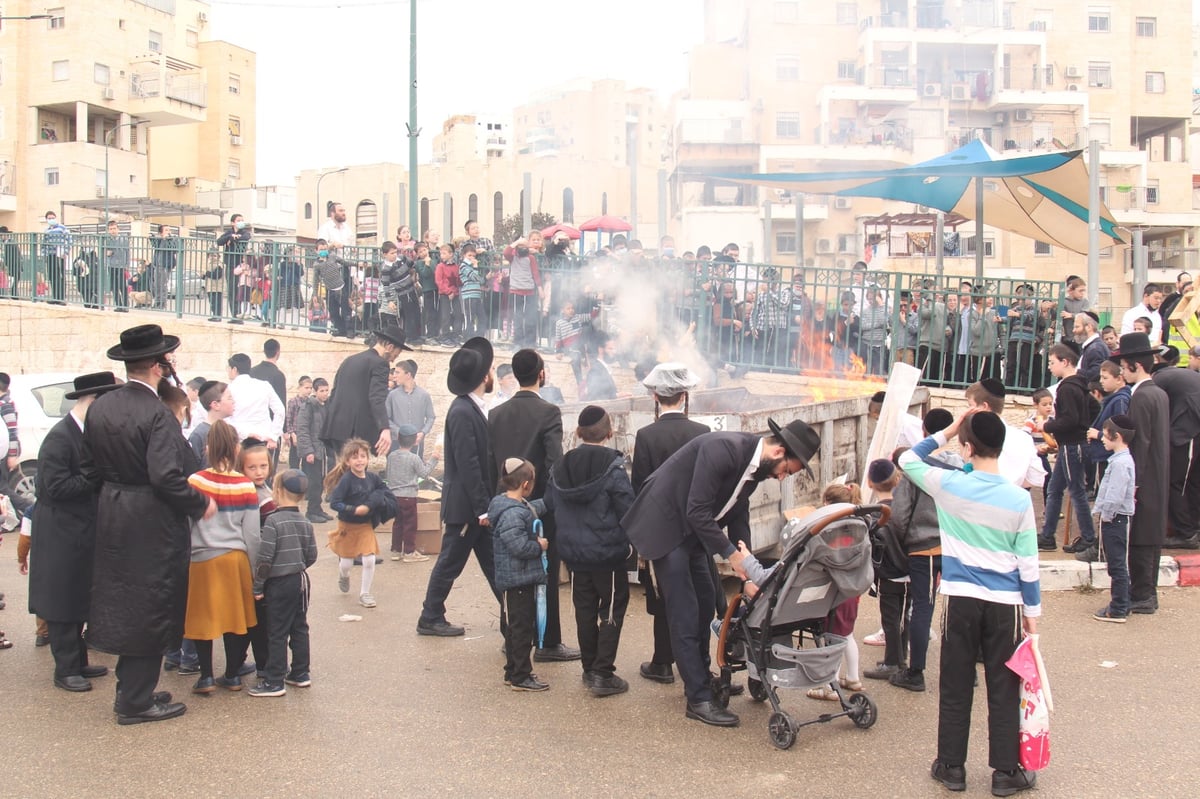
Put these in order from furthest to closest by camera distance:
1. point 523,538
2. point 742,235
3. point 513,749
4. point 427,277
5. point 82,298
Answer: point 742,235
point 82,298
point 427,277
point 523,538
point 513,749

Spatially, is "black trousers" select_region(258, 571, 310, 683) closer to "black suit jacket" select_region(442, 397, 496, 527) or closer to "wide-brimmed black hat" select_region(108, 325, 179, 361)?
"black suit jacket" select_region(442, 397, 496, 527)

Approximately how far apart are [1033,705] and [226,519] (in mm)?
3915

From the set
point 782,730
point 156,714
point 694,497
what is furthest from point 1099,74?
point 156,714

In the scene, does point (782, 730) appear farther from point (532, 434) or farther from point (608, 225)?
point (608, 225)

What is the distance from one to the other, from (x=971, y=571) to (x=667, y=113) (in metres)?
Result: 39.6

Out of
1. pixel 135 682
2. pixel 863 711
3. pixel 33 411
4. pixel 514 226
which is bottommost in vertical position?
pixel 863 711

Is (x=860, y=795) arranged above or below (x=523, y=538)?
below

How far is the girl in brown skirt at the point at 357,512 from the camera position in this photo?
7605 mm

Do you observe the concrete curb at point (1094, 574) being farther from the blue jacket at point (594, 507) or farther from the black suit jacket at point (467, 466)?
the black suit jacket at point (467, 466)

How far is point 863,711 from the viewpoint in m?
5.06

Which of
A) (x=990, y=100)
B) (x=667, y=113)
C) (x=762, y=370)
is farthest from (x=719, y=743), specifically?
(x=990, y=100)

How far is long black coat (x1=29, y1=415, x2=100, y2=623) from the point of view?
5.60 metres

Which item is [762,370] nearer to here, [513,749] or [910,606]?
[910,606]

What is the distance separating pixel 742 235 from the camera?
45.3 meters
